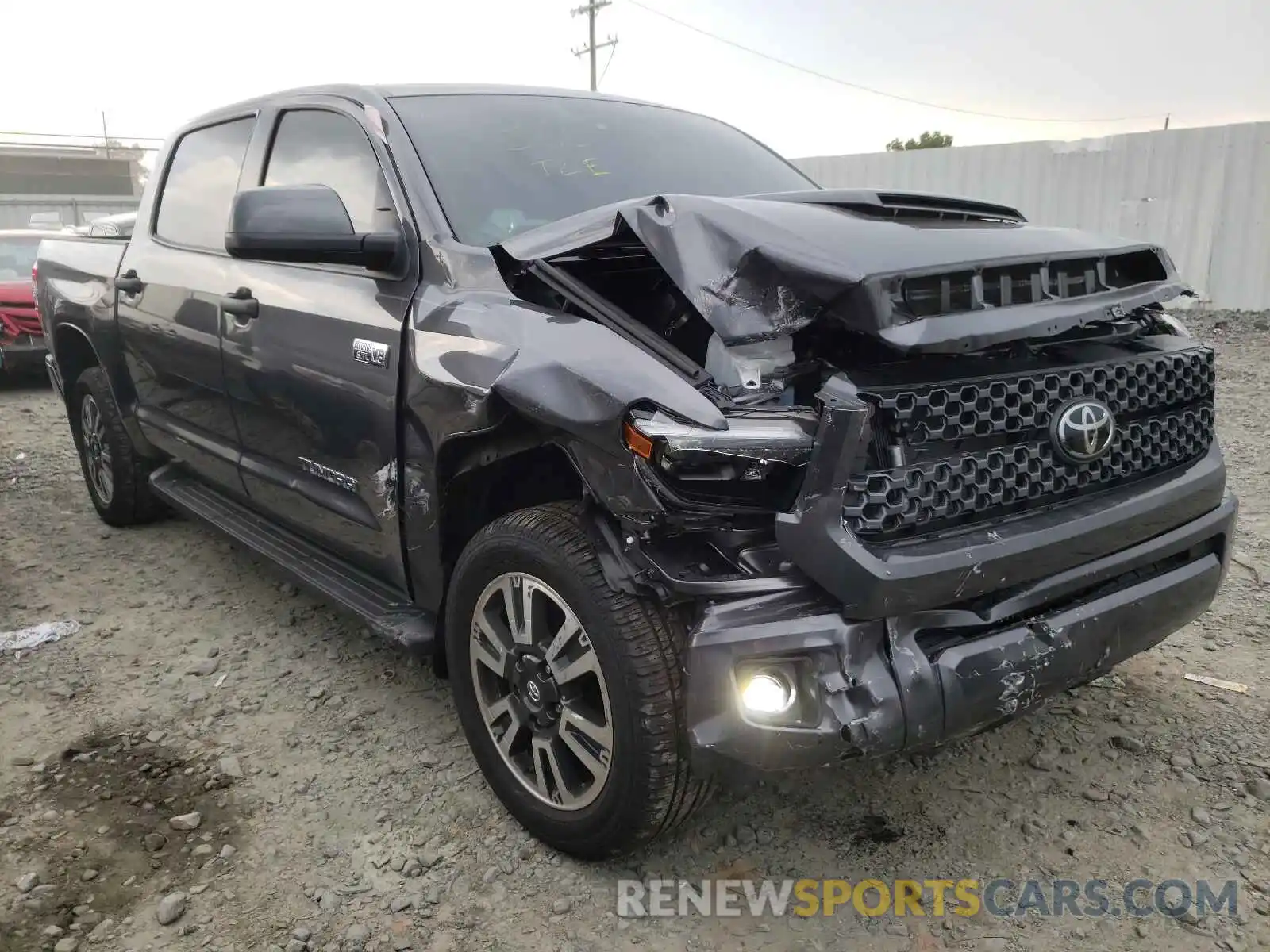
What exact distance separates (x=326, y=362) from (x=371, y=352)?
0.86 ft

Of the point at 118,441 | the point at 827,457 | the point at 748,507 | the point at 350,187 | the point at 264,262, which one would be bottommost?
the point at 118,441

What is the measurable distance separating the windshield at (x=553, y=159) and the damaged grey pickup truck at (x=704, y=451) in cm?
2

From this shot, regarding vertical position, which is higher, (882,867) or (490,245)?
(490,245)

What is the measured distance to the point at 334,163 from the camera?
306 cm

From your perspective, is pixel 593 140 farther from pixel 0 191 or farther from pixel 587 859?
pixel 0 191

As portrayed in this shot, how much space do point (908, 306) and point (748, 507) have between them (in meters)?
0.52

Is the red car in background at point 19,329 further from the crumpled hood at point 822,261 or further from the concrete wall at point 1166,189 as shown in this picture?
the crumpled hood at point 822,261

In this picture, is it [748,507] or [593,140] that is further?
[593,140]

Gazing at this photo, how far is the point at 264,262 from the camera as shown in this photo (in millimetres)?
3291

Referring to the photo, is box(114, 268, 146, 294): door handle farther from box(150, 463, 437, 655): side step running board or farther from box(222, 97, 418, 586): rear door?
box(222, 97, 418, 586): rear door

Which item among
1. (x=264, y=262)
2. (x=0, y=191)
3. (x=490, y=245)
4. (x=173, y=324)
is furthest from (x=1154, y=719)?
(x=0, y=191)

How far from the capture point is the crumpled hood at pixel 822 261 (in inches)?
74.4

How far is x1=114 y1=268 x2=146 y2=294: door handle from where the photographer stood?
4.11 meters

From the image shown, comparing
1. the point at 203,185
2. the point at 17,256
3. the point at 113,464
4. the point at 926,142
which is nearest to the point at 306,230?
the point at 203,185
